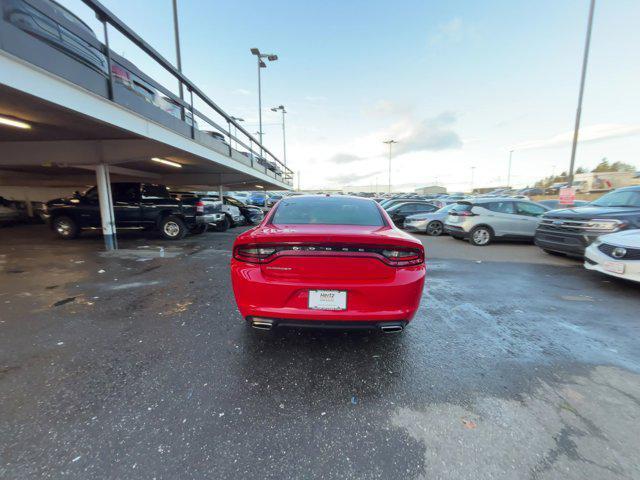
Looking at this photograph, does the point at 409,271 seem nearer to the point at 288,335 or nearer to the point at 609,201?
the point at 288,335

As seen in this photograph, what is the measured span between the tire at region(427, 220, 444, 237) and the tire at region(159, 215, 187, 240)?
31.3ft

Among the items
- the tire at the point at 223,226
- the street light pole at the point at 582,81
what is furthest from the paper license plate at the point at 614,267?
the tire at the point at 223,226

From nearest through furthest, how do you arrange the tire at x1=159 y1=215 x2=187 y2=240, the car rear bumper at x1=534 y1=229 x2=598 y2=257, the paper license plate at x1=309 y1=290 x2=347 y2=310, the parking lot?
the parking lot < the paper license plate at x1=309 y1=290 x2=347 y2=310 < the car rear bumper at x1=534 y1=229 x2=598 y2=257 < the tire at x1=159 y1=215 x2=187 y2=240

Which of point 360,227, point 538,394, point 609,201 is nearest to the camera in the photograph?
point 538,394

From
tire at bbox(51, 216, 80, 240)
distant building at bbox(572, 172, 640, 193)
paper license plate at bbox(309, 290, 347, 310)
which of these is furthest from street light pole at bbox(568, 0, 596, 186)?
distant building at bbox(572, 172, 640, 193)

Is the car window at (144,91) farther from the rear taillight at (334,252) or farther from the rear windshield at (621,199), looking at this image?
the rear windshield at (621,199)

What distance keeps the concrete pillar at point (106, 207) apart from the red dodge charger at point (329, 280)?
7.59 metres

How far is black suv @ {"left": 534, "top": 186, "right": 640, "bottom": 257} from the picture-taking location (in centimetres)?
588

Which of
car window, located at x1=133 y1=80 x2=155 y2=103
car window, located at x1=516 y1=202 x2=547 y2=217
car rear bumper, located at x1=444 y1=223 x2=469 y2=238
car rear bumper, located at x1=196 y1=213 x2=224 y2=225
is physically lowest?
car rear bumper, located at x1=444 y1=223 x2=469 y2=238

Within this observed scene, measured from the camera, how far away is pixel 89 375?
8.17 feet

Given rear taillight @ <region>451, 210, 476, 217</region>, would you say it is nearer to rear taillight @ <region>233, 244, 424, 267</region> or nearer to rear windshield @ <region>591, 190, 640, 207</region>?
rear windshield @ <region>591, 190, 640, 207</region>

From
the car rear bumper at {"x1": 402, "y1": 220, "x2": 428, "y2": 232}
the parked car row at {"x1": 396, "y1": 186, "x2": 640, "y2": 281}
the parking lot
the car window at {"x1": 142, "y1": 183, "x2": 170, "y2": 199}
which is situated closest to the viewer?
the parking lot

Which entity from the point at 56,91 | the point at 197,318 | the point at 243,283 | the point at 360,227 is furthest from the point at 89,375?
the point at 56,91

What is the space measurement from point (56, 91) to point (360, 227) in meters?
4.72
